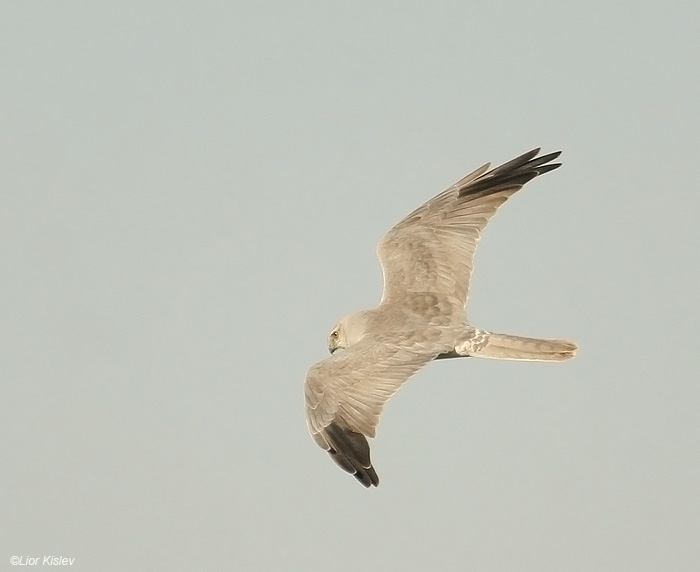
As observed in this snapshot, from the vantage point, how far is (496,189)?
20328 millimetres

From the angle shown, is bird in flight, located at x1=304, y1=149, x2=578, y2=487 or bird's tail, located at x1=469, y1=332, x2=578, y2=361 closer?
bird in flight, located at x1=304, y1=149, x2=578, y2=487

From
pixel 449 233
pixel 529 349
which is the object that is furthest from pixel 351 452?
pixel 449 233

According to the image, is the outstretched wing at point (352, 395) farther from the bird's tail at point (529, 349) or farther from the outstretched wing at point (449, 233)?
the outstretched wing at point (449, 233)

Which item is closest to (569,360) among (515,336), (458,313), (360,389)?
(515,336)

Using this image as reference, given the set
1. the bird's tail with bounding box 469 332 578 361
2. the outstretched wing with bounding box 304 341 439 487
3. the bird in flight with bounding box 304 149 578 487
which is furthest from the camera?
the bird's tail with bounding box 469 332 578 361

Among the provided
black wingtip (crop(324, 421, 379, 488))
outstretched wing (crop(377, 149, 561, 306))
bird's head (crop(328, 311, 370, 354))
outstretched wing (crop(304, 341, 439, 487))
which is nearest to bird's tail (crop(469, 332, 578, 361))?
outstretched wing (crop(304, 341, 439, 487))

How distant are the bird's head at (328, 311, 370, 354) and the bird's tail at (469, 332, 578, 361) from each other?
6.09 ft

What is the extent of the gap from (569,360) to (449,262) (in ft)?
9.51

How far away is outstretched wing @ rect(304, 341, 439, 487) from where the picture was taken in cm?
1574

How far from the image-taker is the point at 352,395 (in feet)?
53.5

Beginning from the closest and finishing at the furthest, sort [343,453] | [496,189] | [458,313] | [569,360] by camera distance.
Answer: [343,453] < [569,360] < [458,313] < [496,189]

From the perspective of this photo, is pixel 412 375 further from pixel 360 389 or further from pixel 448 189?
pixel 448 189

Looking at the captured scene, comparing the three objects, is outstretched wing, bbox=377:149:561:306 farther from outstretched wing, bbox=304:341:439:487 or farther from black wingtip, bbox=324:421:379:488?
black wingtip, bbox=324:421:379:488

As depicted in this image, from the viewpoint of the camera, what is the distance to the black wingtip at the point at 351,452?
603 inches
